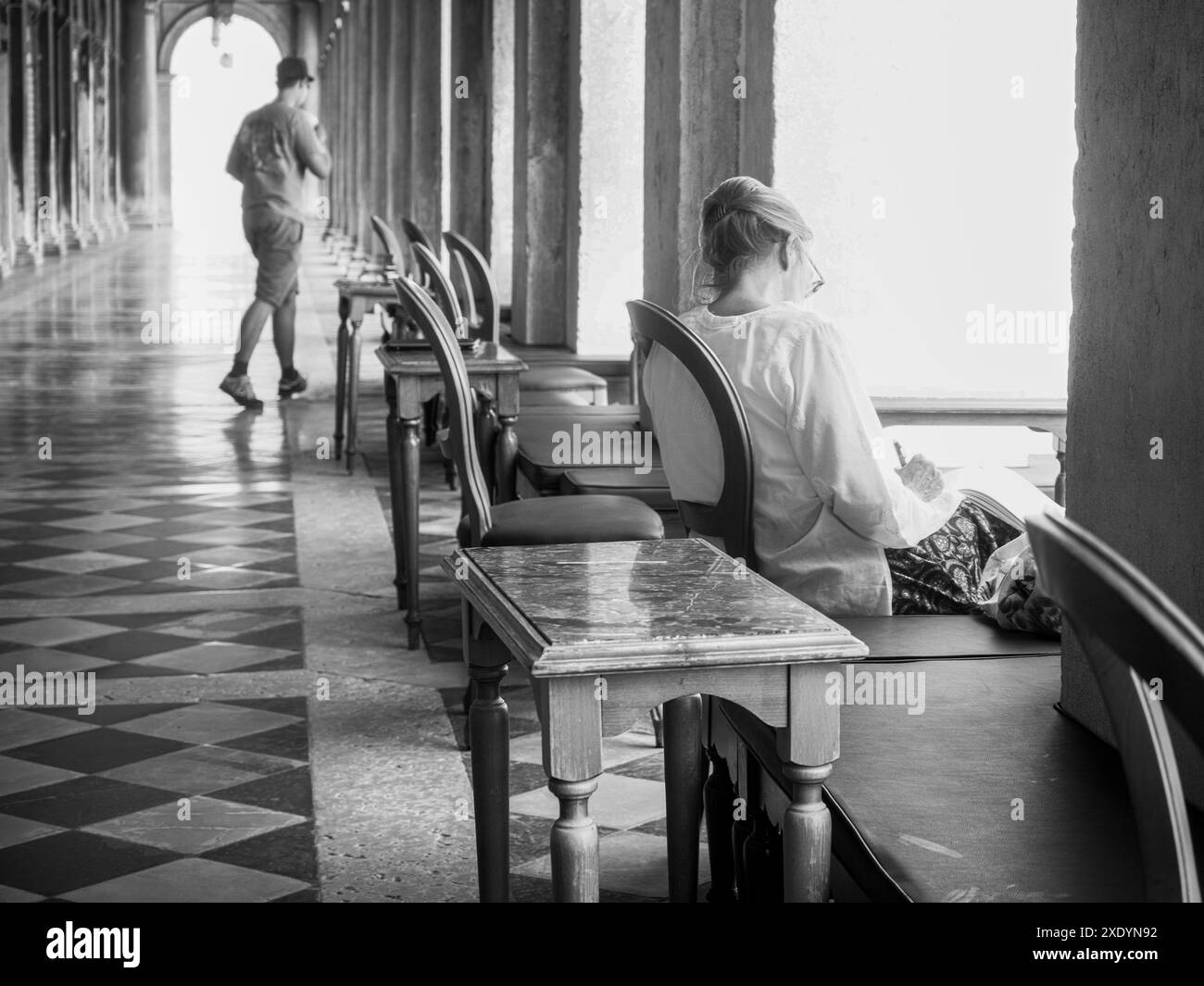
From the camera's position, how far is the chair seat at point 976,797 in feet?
5.95

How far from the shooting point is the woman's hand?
3.30 m

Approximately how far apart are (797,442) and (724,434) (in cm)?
14

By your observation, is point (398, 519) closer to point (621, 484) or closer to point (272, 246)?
point (621, 484)

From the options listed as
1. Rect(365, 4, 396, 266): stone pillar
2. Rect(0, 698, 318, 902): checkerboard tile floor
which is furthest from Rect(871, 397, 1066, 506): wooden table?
Rect(365, 4, 396, 266): stone pillar

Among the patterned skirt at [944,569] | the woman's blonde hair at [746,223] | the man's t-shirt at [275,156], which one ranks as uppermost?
the man's t-shirt at [275,156]

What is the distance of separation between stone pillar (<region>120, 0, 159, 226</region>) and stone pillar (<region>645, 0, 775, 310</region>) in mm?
35205

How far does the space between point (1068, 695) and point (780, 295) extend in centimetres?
110

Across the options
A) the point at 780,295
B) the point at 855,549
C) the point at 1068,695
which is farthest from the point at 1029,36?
the point at 1068,695

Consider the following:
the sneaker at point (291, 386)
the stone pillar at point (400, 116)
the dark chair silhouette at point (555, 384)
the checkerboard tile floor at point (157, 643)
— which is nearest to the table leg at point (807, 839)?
the checkerboard tile floor at point (157, 643)

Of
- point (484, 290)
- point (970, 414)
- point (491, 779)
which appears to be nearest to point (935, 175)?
point (970, 414)

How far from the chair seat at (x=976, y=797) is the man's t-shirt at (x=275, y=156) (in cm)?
A: 758

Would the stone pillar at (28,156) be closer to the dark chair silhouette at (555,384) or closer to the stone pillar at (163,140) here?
the dark chair silhouette at (555,384)

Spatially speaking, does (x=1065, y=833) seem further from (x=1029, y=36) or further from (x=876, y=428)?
(x=1029, y=36)

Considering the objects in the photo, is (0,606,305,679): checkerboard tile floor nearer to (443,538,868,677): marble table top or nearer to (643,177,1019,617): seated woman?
(643,177,1019,617): seated woman
